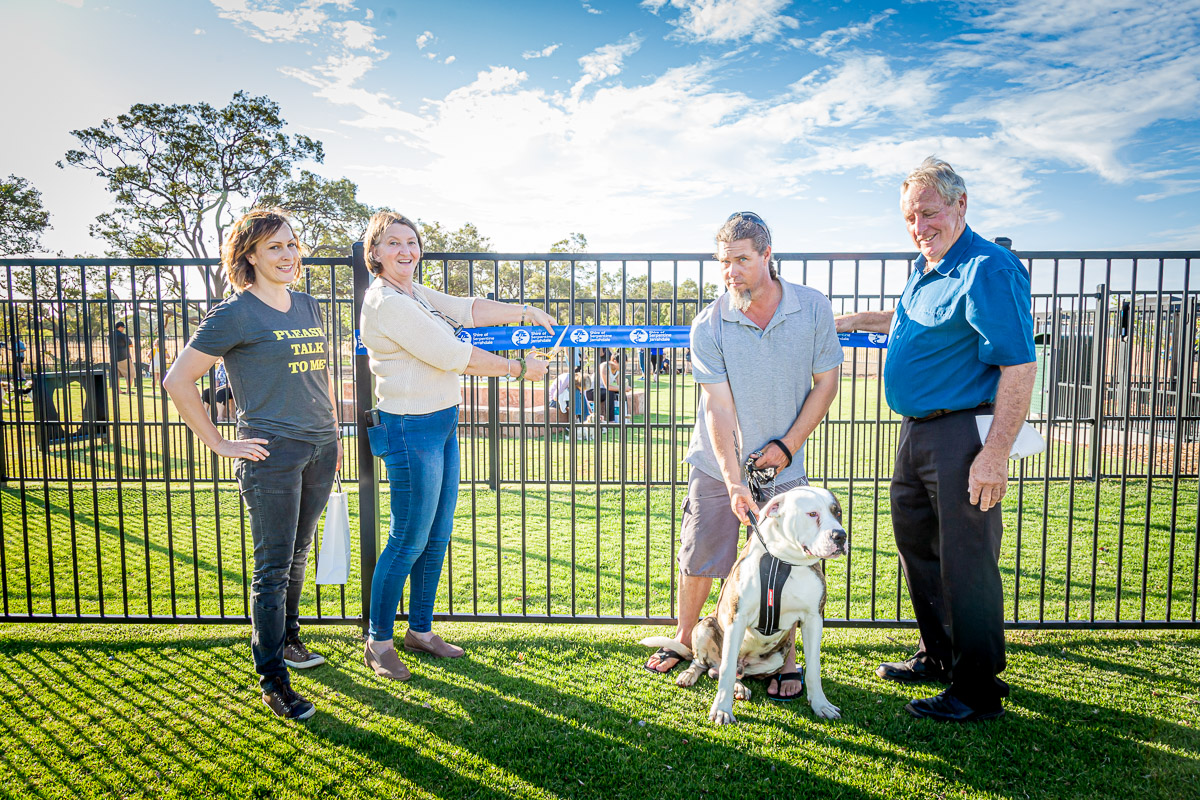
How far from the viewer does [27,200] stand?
72.7 ft

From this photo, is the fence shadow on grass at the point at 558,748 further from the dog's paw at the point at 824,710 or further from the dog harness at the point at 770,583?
the dog harness at the point at 770,583

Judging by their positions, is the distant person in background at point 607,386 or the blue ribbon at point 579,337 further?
the distant person in background at point 607,386

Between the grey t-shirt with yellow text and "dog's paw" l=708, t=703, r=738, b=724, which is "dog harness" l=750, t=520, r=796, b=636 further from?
the grey t-shirt with yellow text

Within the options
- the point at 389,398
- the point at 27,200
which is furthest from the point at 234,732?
the point at 27,200

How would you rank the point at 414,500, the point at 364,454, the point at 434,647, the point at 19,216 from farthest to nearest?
the point at 19,216 → the point at 364,454 → the point at 434,647 → the point at 414,500

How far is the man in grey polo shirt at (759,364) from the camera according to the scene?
279 cm

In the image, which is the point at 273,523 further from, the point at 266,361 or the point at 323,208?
the point at 323,208

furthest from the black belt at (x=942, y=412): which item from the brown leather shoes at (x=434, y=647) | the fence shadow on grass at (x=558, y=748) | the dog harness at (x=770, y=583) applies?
the brown leather shoes at (x=434, y=647)

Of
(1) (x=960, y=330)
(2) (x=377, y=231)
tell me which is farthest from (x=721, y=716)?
(2) (x=377, y=231)

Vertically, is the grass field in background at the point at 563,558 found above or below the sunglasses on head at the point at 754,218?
below

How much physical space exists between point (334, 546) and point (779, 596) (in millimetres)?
2297

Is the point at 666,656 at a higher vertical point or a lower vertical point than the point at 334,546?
lower

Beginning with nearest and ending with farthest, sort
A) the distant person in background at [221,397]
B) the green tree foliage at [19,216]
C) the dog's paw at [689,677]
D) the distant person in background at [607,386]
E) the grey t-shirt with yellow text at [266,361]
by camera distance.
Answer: the grey t-shirt with yellow text at [266,361] → the dog's paw at [689,677] → the distant person in background at [607,386] → the distant person in background at [221,397] → the green tree foliage at [19,216]

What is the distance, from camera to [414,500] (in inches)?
120
